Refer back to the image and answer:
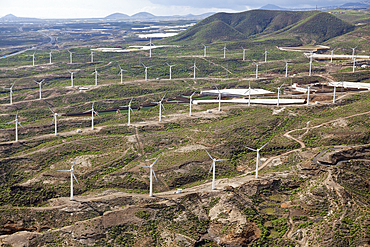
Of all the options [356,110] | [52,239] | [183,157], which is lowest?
[52,239]

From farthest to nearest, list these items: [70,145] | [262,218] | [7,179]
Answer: [70,145] → [7,179] → [262,218]

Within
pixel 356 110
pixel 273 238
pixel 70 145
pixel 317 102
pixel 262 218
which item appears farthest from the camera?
pixel 317 102

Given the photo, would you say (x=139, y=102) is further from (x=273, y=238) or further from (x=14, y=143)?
(x=273, y=238)

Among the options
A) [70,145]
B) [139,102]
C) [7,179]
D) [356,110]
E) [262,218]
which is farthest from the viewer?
[139,102]

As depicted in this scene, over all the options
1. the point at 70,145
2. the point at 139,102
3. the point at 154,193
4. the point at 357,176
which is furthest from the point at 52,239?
the point at 139,102

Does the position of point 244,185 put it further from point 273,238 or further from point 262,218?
point 273,238

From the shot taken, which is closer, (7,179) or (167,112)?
(7,179)

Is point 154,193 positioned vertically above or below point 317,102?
below

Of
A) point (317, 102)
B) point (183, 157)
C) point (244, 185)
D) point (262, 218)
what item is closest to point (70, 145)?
point (183, 157)

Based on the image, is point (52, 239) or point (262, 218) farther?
point (262, 218)
